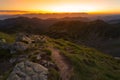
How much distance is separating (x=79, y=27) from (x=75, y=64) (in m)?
167

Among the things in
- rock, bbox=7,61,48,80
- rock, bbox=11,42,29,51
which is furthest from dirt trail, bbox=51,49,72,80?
rock, bbox=11,42,29,51

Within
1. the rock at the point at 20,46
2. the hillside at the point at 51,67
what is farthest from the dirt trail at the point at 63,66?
the rock at the point at 20,46

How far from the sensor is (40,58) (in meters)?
26.6

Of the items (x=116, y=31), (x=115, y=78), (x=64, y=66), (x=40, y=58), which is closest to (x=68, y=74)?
(x=64, y=66)

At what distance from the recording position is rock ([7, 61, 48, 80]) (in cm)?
2118

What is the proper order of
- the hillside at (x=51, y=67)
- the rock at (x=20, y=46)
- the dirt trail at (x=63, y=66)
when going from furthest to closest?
the rock at (x=20, y=46) → the dirt trail at (x=63, y=66) → the hillside at (x=51, y=67)

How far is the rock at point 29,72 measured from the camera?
21177 millimetres

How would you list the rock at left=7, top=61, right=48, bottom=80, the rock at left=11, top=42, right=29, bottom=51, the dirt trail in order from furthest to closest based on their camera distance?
the rock at left=11, top=42, right=29, bottom=51
the dirt trail
the rock at left=7, top=61, right=48, bottom=80

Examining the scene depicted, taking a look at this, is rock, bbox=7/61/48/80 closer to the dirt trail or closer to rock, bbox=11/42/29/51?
the dirt trail

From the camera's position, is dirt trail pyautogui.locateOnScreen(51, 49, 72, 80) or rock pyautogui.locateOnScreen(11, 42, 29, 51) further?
rock pyautogui.locateOnScreen(11, 42, 29, 51)

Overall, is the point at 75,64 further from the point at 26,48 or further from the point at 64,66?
the point at 26,48

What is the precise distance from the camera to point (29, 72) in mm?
22094

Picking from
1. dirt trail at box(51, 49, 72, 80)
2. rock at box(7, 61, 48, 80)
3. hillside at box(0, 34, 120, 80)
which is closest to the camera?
rock at box(7, 61, 48, 80)

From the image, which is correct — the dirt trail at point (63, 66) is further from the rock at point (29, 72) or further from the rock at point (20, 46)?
the rock at point (20, 46)
